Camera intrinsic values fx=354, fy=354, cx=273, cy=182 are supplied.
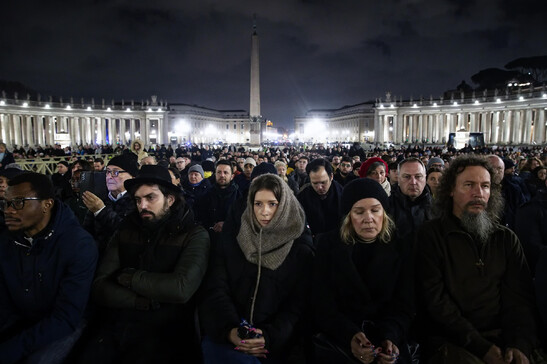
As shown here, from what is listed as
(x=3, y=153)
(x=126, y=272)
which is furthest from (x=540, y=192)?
→ (x=3, y=153)

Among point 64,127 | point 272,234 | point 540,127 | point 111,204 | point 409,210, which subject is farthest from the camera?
point 64,127

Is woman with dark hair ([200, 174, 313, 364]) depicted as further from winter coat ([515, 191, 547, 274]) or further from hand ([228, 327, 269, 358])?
winter coat ([515, 191, 547, 274])

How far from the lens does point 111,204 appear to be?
5.27m

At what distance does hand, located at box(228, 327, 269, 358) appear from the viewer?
3.04 m

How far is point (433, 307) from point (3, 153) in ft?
44.5

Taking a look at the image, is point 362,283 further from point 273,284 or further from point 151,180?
point 151,180

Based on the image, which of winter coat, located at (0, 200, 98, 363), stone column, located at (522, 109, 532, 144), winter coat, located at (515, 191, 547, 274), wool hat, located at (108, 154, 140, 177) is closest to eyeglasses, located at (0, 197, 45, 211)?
winter coat, located at (0, 200, 98, 363)

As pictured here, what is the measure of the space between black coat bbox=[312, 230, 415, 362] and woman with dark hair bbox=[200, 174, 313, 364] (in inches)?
11.3

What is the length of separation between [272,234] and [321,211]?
2651 mm

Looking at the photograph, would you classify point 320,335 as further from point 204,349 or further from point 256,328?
point 204,349

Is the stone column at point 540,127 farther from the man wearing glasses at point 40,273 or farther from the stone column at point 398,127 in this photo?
the man wearing glasses at point 40,273

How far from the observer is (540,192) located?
4238 mm

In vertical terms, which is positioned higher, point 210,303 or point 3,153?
point 3,153

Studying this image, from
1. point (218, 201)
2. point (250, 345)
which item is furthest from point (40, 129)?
point (250, 345)
